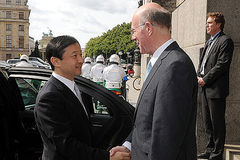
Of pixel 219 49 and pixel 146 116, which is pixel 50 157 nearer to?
pixel 146 116

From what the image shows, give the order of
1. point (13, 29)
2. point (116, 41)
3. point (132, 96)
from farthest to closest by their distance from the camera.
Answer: point (13, 29), point (116, 41), point (132, 96)

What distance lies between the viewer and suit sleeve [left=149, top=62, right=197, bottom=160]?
1.56 metres

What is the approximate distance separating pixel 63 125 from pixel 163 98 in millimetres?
691

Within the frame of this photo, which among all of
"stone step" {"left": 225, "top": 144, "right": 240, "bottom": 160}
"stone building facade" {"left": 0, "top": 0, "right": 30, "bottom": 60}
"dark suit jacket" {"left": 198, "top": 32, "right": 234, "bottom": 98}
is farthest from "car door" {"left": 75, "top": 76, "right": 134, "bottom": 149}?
"stone building facade" {"left": 0, "top": 0, "right": 30, "bottom": 60}

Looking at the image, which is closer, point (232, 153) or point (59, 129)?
point (59, 129)

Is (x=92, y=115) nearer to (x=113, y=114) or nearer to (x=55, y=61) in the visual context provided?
(x=113, y=114)

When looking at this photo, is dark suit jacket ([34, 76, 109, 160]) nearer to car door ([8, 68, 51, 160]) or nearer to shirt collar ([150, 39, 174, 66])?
shirt collar ([150, 39, 174, 66])

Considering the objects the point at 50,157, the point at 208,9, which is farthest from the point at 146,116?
the point at 208,9

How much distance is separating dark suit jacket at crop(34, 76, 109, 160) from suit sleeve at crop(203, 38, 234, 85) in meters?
2.16

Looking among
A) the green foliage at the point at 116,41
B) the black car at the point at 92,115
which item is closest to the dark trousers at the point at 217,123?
the black car at the point at 92,115

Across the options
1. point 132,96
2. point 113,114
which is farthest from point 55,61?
point 132,96

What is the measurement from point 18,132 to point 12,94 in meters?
0.42

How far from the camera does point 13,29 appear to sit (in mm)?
88625

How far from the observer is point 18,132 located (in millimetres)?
2955
